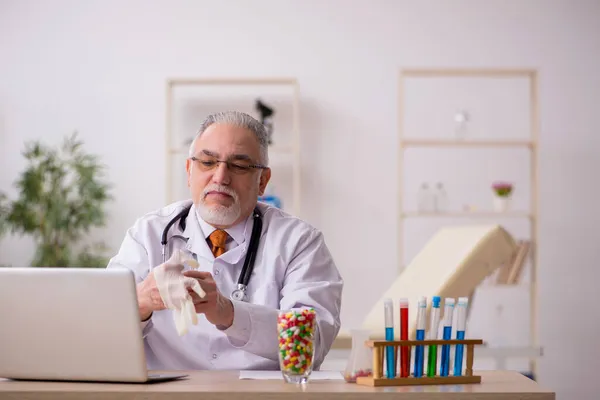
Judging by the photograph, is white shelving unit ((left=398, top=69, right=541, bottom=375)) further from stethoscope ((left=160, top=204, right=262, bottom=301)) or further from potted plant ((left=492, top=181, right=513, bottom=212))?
stethoscope ((left=160, top=204, right=262, bottom=301))

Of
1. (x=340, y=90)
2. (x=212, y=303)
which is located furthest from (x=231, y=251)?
(x=340, y=90)

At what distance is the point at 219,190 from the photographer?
2.34 metres

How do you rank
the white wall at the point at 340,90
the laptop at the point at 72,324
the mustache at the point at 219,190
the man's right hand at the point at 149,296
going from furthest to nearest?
the white wall at the point at 340,90
the mustache at the point at 219,190
the man's right hand at the point at 149,296
the laptop at the point at 72,324

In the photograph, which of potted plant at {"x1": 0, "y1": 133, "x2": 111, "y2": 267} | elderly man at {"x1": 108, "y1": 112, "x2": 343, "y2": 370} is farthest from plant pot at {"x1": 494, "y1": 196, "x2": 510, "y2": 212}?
elderly man at {"x1": 108, "y1": 112, "x2": 343, "y2": 370}

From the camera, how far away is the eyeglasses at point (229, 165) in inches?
93.2

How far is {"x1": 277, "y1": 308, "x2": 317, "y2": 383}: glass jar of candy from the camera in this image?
66.4 inches

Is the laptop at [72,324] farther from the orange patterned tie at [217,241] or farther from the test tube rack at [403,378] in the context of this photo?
the orange patterned tie at [217,241]

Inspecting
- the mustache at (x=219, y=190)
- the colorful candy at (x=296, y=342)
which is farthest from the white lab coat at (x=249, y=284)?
the colorful candy at (x=296, y=342)

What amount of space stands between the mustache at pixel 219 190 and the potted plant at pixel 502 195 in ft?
10.3

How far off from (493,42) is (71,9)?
8.54 ft

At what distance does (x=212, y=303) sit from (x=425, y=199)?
3477 mm

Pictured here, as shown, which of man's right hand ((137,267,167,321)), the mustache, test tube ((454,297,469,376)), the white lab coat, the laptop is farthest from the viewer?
the mustache

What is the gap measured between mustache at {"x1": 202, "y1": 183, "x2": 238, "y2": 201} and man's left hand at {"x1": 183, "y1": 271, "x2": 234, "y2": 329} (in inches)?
16.6

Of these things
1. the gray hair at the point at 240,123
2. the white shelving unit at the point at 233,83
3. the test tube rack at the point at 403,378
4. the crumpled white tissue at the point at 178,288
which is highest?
the white shelving unit at the point at 233,83
